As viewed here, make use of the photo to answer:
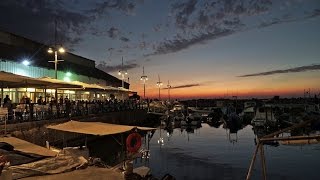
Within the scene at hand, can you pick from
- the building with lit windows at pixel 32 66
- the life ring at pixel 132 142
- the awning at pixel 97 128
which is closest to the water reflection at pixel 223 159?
the awning at pixel 97 128

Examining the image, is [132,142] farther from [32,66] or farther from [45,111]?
[32,66]

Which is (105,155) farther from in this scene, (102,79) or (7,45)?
(102,79)

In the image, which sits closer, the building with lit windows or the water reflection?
the water reflection

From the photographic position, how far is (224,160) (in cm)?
3675

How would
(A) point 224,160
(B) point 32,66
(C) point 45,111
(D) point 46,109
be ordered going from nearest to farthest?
(C) point 45,111 → (D) point 46,109 → (A) point 224,160 → (B) point 32,66

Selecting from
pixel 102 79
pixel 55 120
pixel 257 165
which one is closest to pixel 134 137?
pixel 55 120

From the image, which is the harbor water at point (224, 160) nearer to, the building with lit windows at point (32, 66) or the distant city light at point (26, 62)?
the building with lit windows at point (32, 66)

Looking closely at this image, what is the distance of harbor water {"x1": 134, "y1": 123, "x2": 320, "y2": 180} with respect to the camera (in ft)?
98.2

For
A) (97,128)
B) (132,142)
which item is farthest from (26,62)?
(132,142)

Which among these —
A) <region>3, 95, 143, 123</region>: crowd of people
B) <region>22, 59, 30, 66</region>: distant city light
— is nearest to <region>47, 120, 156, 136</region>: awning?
<region>3, 95, 143, 123</region>: crowd of people

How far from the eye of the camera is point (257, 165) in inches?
1314

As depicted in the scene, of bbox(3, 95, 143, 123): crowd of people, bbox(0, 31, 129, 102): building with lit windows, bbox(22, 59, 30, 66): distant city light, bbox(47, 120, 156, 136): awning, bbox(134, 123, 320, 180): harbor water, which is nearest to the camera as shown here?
bbox(47, 120, 156, 136): awning

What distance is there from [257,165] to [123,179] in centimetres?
2401

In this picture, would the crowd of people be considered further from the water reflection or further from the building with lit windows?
the water reflection
